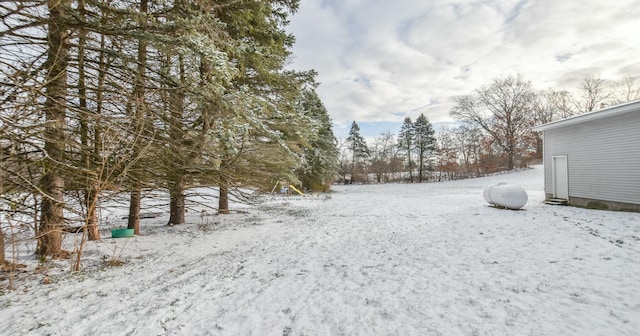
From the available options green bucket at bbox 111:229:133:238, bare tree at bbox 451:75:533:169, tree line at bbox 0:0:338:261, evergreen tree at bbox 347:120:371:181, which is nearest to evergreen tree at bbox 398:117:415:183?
evergreen tree at bbox 347:120:371:181

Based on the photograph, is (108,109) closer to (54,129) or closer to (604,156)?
(54,129)

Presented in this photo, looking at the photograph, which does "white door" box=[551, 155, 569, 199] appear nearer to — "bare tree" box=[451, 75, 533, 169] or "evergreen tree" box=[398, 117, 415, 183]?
"bare tree" box=[451, 75, 533, 169]

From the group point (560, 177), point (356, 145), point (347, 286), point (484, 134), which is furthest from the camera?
point (356, 145)

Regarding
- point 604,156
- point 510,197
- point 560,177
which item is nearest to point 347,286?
point 510,197

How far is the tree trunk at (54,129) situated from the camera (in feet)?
11.7

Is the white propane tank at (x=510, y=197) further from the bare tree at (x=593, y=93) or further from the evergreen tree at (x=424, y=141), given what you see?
the bare tree at (x=593, y=93)

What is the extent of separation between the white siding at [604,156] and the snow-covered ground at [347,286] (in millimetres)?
3027

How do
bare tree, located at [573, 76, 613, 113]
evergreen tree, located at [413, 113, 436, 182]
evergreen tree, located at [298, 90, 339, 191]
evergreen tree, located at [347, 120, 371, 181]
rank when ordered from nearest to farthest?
1. evergreen tree, located at [298, 90, 339, 191]
2. bare tree, located at [573, 76, 613, 113]
3. evergreen tree, located at [413, 113, 436, 182]
4. evergreen tree, located at [347, 120, 371, 181]

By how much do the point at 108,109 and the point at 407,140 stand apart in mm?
38173

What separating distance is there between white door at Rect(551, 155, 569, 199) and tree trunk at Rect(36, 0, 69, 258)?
15257mm

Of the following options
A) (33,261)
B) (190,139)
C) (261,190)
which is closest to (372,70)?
(261,190)

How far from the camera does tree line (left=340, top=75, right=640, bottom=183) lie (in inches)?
1159

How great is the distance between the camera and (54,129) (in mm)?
3625

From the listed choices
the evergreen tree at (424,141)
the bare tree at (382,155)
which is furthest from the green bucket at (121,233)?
the bare tree at (382,155)
